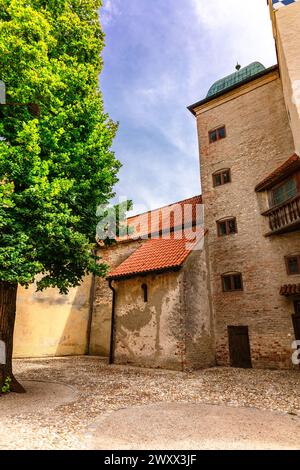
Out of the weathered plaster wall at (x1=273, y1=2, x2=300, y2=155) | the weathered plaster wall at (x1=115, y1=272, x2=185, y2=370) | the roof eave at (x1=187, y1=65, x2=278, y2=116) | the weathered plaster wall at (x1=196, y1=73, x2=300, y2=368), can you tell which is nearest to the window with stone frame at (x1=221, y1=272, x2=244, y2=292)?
the weathered plaster wall at (x1=196, y1=73, x2=300, y2=368)

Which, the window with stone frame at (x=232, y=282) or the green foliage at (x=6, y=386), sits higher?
the window with stone frame at (x=232, y=282)

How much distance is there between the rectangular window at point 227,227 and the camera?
1489 cm

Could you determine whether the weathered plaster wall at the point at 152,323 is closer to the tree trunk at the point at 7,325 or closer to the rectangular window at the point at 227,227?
the rectangular window at the point at 227,227

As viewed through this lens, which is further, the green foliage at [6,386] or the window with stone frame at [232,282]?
the window with stone frame at [232,282]

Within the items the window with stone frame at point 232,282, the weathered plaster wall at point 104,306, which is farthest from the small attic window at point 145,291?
the weathered plaster wall at point 104,306

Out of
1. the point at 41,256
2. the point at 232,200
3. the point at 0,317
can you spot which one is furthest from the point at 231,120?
the point at 0,317

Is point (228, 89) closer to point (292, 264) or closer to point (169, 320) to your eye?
point (292, 264)

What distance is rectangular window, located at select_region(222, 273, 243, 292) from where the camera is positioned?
45.9ft

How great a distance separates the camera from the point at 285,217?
12.3 metres

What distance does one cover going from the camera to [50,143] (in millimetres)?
7691

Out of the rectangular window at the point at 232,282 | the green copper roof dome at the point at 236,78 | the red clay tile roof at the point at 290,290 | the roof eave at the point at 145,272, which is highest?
the green copper roof dome at the point at 236,78

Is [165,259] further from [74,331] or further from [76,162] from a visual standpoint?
[74,331]

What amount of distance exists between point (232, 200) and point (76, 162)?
9.93m

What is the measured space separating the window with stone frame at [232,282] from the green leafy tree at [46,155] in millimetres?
7635
